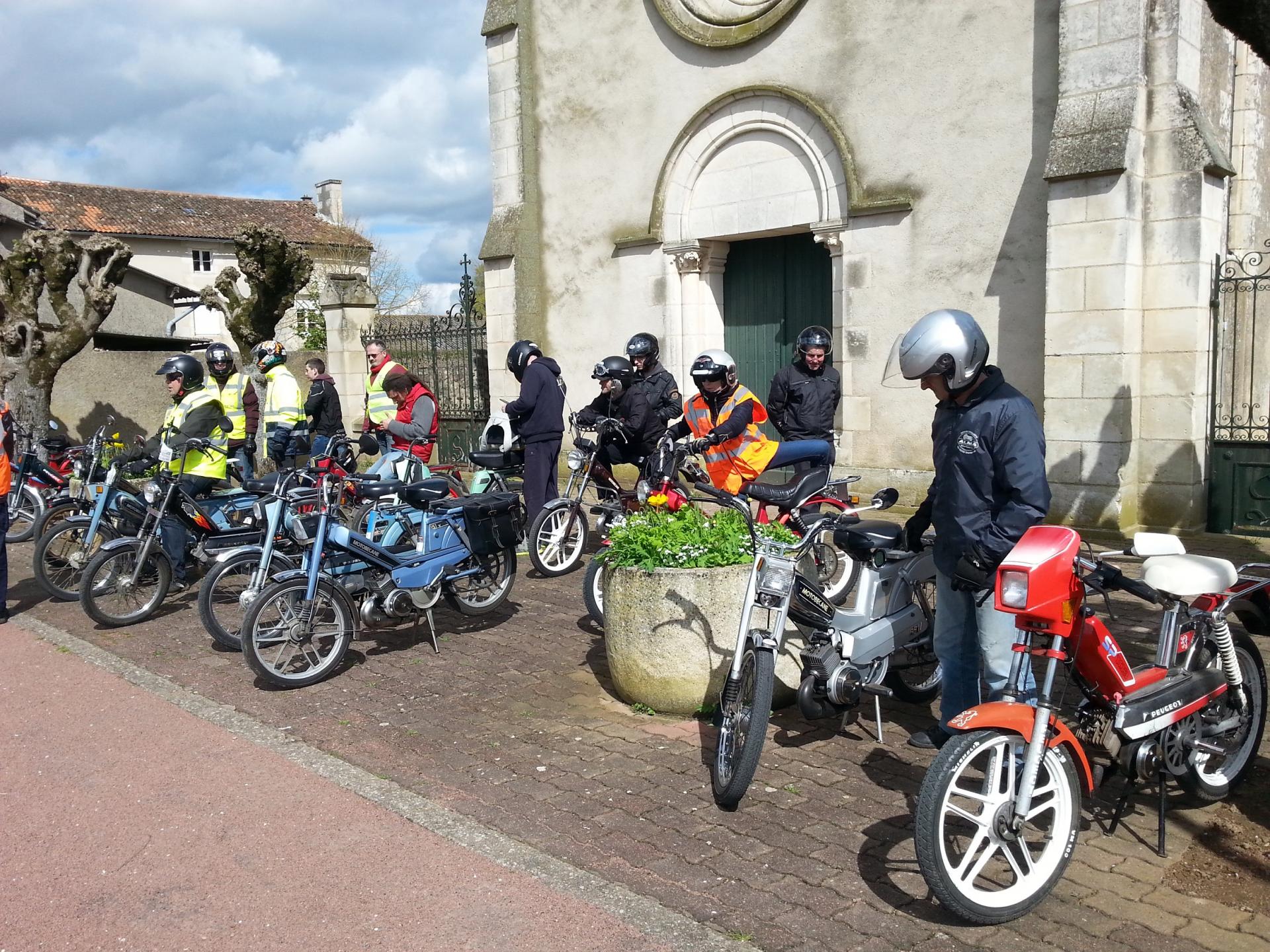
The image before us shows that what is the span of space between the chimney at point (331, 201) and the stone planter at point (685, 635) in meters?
45.6

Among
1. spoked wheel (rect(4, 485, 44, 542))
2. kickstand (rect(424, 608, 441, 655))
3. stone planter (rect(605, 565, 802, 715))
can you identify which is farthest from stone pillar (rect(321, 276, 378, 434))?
stone planter (rect(605, 565, 802, 715))

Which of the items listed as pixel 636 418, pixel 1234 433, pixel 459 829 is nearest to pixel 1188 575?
pixel 459 829

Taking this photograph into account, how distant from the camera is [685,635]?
17.5 ft

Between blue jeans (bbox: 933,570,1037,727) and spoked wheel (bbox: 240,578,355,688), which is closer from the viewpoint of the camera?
blue jeans (bbox: 933,570,1037,727)

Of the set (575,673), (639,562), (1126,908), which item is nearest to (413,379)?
(575,673)

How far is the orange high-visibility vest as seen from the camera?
7051mm

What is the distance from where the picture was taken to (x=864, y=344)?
11141mm

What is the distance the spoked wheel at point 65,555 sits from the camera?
28.8ft

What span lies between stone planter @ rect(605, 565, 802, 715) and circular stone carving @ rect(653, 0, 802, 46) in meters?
8.19

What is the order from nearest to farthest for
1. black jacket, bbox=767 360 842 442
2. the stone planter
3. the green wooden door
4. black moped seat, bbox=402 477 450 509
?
the stone planter, black moped seat, bbox=402 477 450 509, black jacket, bbox=767 360 842 442, the green wooden door

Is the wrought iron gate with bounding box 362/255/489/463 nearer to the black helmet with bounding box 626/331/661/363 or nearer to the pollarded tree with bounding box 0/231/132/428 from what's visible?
the pollarded tree with bounding box 0/231/132/428

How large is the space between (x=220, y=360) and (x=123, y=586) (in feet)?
9.62

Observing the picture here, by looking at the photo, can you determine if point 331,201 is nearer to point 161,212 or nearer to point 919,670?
point 161,212

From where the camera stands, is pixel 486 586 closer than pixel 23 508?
Yes
